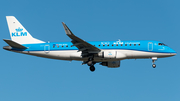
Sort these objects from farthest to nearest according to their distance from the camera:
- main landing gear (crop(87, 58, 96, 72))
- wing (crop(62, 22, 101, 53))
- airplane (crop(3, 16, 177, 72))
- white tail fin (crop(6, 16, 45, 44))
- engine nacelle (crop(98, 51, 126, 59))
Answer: white tail fin (crop(6, 16, 45, 44))
main landing gear (crop(87, 58, 96, 72))
airplane (crop(3, 16, 177, 72))
engine nacelle (crop(98, 51, 126, 59))
wing (crop(62, 22, 101, 53))

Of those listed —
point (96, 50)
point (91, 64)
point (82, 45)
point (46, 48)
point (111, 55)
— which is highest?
point (82, 45)

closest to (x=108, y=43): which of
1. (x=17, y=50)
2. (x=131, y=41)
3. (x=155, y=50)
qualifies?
(x=131, y=41)

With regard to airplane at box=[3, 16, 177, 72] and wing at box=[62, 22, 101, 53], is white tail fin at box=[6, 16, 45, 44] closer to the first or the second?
airplane at box=[3, 16, 177, 72]

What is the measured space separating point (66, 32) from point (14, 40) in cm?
1275

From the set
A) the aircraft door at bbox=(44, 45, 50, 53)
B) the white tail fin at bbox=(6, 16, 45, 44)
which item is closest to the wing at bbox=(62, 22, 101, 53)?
the aircraft door at bbox=(44, 45, 50, 53)

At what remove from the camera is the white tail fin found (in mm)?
47281

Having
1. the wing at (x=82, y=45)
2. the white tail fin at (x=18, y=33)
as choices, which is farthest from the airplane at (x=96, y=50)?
the white tail fin at (x=18, y=33)

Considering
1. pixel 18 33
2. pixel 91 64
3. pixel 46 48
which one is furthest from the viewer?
pixel 18 33

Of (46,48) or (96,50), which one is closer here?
(96,50)

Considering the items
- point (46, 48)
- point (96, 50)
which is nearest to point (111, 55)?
point (96, 50)

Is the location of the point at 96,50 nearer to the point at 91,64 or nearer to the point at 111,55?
the point at 111,55

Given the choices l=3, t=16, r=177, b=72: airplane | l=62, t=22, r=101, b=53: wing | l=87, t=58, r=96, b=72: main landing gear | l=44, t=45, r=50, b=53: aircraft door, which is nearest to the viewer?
l=62, t=22, r=101, b=53: wing

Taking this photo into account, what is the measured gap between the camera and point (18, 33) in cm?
4809

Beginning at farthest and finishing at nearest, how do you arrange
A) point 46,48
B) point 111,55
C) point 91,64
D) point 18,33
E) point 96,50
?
1. point 18,33
2. point 46,48
3. point 91,64
4. point 96,50
5. point 111,55
